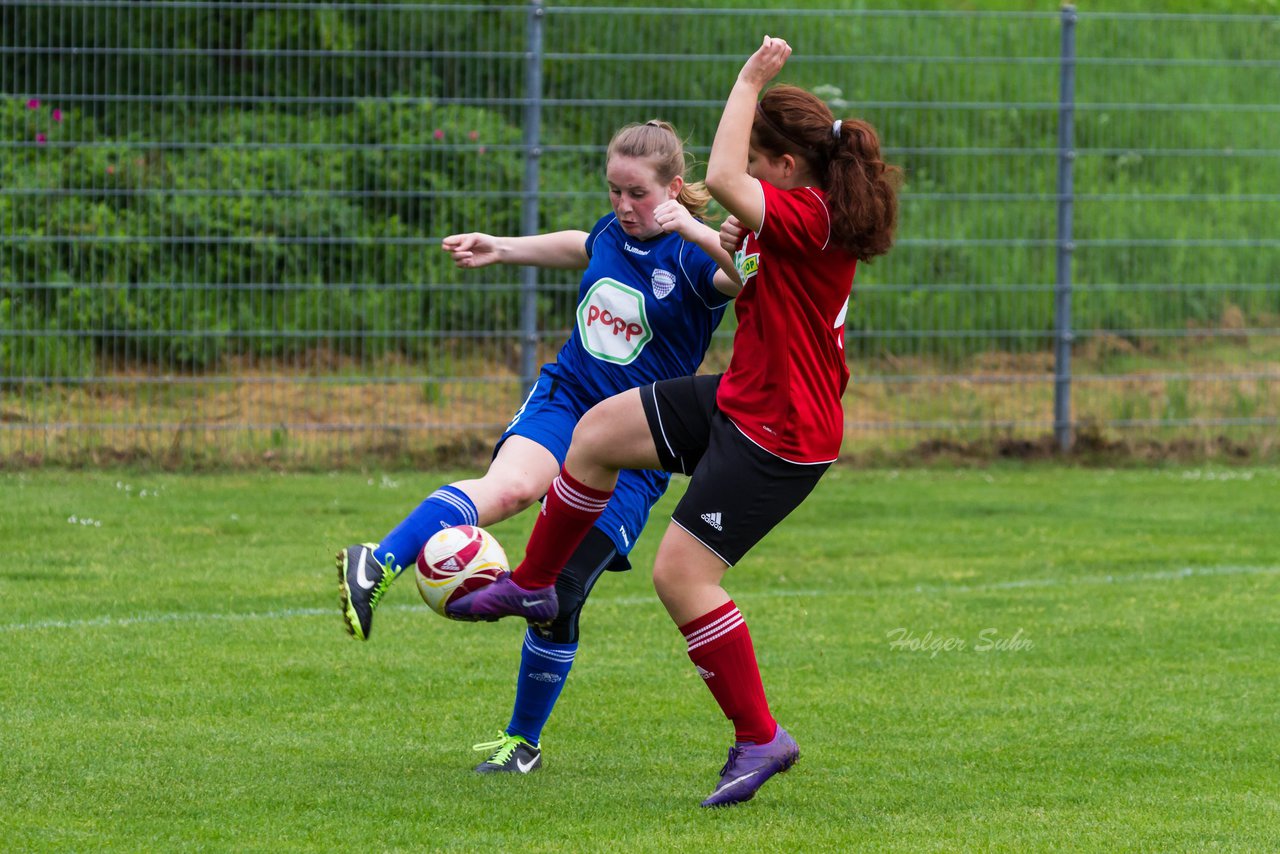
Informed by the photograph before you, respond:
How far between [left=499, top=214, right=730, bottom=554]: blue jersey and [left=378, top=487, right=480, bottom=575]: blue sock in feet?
1.15

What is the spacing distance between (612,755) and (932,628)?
2.40 metres

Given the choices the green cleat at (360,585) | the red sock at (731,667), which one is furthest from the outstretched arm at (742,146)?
the green cleat at (360,585)

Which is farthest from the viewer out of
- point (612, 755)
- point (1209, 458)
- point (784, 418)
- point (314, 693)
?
point (1209, 458)

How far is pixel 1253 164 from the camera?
13.1 metres

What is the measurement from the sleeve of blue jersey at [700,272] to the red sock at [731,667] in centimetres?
103

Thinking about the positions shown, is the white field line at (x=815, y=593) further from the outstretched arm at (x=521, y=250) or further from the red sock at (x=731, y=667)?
the red sock at (x=731, y=667)

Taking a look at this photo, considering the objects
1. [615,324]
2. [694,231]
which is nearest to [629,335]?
[615,324]

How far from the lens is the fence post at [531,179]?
40.3 feet

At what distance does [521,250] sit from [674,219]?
1058 mm

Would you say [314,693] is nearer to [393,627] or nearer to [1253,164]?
[393,627]

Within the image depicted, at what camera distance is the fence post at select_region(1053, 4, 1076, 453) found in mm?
12859

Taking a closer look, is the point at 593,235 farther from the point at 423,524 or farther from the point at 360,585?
the point at 360,585

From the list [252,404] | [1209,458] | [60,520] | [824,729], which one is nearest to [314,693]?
[824,729]

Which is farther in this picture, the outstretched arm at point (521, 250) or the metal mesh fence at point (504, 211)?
the metal mesh fence at point (504, 211)
